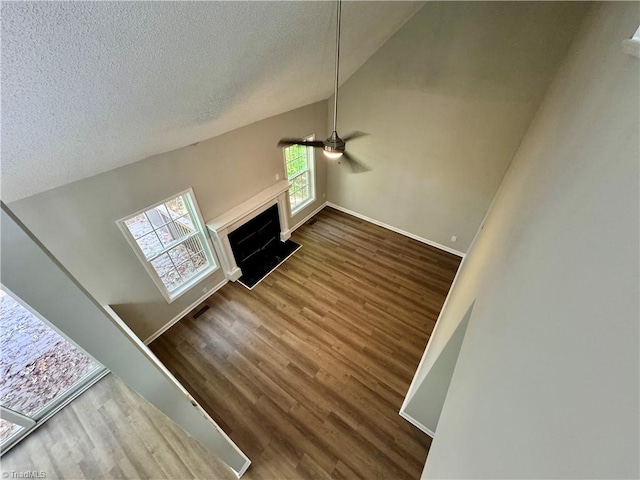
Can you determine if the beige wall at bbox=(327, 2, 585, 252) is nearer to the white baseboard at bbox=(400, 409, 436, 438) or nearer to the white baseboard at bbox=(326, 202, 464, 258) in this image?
the white baseboard at bbox=(326, 202, 464, 258)

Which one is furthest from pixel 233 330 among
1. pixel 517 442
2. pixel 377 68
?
pixel 377 68

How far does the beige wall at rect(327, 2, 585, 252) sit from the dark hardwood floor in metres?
1.02

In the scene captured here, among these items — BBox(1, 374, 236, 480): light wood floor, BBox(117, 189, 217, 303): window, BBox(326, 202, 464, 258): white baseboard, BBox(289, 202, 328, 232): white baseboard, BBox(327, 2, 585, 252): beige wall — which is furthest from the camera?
BBox(289, 202, 328, 232): white baseboard

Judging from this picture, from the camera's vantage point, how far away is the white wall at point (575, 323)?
46 centimetres

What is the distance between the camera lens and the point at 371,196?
222 inches

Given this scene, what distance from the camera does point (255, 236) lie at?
4.77 metres

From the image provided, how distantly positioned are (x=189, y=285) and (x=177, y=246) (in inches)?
28.2

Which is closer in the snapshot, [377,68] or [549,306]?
[549,306]

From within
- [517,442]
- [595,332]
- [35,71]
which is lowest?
[517,442]

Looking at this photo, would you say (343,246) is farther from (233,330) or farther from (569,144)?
(569,144)

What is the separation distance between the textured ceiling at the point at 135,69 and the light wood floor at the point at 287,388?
266 cm

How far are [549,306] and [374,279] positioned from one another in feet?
12.9

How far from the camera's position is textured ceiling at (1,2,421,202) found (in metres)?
1.17

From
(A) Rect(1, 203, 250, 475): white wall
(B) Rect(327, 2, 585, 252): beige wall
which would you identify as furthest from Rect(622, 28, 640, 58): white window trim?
(B) Rect(327, 2, 585, 252): beige wall
